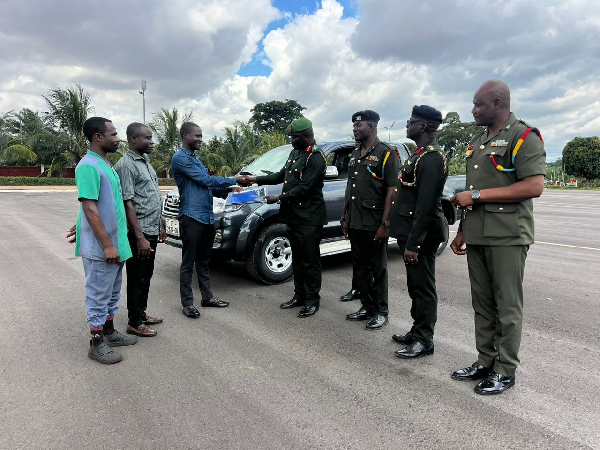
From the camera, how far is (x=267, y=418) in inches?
101

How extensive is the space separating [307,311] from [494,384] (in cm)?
202

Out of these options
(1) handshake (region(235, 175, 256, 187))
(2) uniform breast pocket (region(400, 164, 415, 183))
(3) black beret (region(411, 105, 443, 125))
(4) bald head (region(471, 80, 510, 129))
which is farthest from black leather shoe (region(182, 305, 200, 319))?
(4) bald head (region(471, 80, 510, 129))

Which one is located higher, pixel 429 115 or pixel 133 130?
pixel 429 115

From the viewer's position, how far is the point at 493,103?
9.09ft

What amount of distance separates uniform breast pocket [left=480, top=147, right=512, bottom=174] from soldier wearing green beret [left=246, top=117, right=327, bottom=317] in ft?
6.14

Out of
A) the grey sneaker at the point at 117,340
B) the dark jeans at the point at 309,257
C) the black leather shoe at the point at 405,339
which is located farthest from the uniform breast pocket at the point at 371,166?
the grey sneaker at the point at 117,340

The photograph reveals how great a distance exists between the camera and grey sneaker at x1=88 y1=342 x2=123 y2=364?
130 inches

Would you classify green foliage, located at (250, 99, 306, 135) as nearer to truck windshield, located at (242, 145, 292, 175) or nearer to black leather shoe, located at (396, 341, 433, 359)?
truck windshield, located at (242, 145, 292, 175)

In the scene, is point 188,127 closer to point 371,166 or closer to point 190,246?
point 190,246

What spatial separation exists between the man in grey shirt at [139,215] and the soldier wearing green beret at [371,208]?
193 centimetres

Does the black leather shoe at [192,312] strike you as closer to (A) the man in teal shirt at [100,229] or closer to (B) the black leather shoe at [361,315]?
(A) the man in teal shirt at [100,229]

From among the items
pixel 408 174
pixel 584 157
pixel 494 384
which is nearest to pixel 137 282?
pixel 408 174

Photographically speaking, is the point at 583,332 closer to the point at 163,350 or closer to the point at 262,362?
the point at 262,362

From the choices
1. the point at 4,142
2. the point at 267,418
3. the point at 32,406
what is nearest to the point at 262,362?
the point at 267,418
